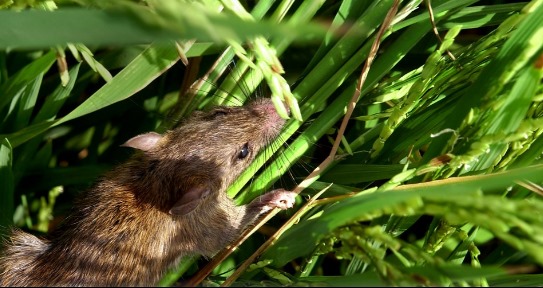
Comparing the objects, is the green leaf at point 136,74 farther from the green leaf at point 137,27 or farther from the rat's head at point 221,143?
the green leaf at point 137,27

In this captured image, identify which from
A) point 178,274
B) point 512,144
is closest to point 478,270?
point 512,144

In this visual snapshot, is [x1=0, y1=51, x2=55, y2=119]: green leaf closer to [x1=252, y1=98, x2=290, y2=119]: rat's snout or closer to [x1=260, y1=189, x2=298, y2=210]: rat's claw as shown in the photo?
[x1=252, y1=98, x2=290, y2=119]: rat's snout

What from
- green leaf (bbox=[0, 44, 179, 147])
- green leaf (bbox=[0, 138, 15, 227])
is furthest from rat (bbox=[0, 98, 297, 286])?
green leaf (bbox=[0, 44, 179, 147])

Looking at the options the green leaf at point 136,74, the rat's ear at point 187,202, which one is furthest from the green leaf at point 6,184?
the rat's ear at point 187,202

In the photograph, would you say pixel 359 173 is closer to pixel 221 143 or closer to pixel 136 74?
pixel 221 143

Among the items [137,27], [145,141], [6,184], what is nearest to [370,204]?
[137,27]

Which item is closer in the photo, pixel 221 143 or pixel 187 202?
pixel 187 202

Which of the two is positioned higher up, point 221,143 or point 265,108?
point 265,108

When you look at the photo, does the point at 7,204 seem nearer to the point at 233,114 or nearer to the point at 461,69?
the point at 233,114
